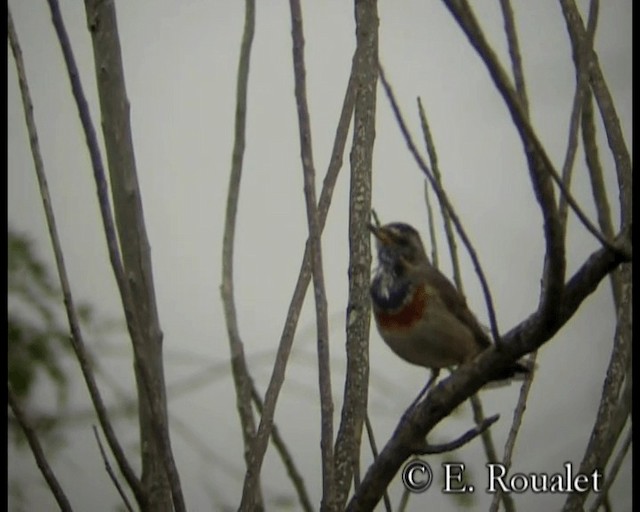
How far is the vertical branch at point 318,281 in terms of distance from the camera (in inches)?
43.7

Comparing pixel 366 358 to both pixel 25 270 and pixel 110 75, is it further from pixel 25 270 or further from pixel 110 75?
pixel 25 270

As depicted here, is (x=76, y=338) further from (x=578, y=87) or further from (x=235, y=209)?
(x=578, y=87)

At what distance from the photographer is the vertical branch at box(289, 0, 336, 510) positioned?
1.11 m

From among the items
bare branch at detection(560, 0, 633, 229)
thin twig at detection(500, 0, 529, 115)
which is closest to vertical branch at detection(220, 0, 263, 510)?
thin twig at detection(500, 0, 529, 115)

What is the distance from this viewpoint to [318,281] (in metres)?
1.16

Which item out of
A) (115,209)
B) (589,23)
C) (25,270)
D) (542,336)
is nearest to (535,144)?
(542,336)

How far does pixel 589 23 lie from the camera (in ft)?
3.84

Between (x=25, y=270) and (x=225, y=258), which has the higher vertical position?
(x=25, y=270)

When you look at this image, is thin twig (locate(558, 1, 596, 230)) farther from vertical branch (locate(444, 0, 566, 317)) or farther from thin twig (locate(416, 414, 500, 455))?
thin twig (locate(416, 414, 500, 455))

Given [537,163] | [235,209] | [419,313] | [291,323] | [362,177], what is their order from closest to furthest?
1. [537,163]
2. [291,323]
3. [362,177]
4. [235,209]
5. [419,313]

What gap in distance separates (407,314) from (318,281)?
0.55 m

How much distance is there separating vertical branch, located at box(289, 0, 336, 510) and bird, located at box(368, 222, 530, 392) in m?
0.45

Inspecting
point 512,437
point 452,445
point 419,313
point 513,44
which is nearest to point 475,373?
point 452,445

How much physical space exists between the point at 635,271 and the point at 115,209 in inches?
26.5
